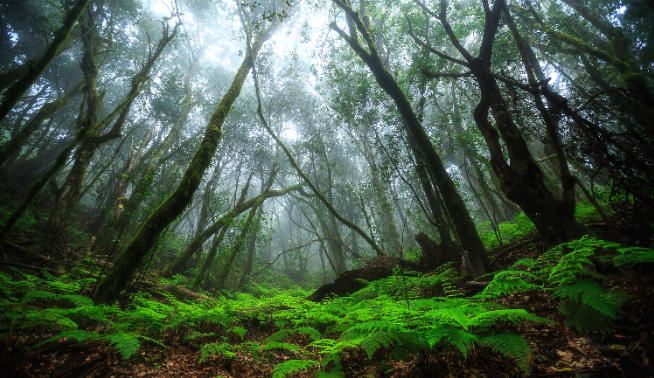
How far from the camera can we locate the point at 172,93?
755 inches

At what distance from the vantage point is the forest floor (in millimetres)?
2617

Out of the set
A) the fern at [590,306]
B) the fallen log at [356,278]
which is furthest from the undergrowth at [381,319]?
the fallen log at [356,278]

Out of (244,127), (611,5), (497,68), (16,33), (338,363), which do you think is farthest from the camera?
(244,127)

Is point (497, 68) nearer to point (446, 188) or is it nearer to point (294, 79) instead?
point (446, 188)

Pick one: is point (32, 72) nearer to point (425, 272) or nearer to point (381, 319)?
point (381, 319)

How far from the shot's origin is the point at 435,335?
2719 mm

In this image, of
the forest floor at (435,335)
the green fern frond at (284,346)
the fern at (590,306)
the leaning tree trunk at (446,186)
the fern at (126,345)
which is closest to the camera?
the fern at (590,306)

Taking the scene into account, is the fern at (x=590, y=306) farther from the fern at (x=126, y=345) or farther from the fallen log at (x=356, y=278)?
the fallen log at (x=356, y=278)

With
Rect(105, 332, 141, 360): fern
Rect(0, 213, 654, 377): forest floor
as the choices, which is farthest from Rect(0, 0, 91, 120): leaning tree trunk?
Rect(105, 332, 141, 360): fern

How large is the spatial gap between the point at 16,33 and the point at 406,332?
27843 millimetres

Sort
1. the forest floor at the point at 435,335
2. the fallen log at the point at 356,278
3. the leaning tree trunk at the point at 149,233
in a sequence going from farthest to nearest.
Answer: the fallen log at the point at 356,278 → the leaning tree trunk at the point at 149,233 → the forest floor at the point at 435,335

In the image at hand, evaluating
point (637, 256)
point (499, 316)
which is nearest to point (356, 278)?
point (499, 316)

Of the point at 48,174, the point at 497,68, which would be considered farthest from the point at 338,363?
the point at 497,68

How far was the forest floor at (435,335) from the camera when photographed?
8.59 feet
